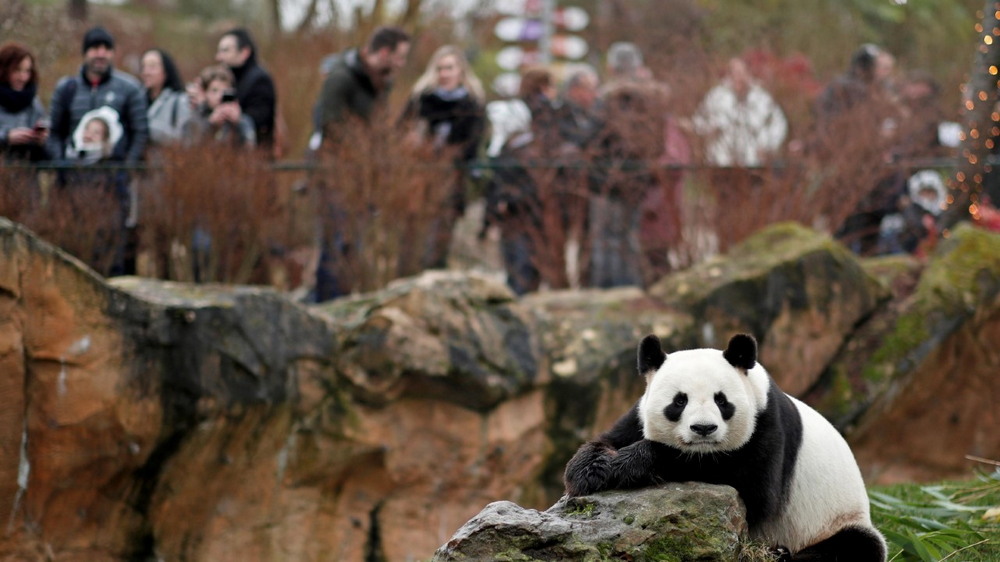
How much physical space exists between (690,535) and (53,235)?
5.75m

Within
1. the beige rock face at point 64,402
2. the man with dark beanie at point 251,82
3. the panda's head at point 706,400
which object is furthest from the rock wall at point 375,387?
the panda's head at point 706,400

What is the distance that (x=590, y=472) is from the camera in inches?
187

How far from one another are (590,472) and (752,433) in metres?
0.63

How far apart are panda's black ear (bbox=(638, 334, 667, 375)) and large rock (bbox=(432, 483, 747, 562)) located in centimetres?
51

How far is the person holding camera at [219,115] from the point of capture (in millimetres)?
9492

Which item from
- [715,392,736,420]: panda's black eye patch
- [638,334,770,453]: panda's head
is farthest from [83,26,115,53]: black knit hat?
[715,392,736,420]: panda's black eye patch

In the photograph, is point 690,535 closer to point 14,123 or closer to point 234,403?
point 234,403

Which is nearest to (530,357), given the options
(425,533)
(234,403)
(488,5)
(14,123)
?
(425,533)

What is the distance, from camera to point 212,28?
22844 millimetres

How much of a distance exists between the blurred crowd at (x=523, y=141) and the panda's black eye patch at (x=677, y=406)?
17.8 ft

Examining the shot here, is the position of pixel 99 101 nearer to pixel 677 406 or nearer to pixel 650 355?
pixel 650 355

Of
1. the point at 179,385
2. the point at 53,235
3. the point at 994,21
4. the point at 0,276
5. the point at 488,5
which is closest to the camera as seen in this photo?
the point at 0,276

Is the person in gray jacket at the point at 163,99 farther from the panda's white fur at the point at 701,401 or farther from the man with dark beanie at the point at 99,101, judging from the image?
the panda's white fur at the point at 701,401

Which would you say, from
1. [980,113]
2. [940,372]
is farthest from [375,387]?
[980,113]
